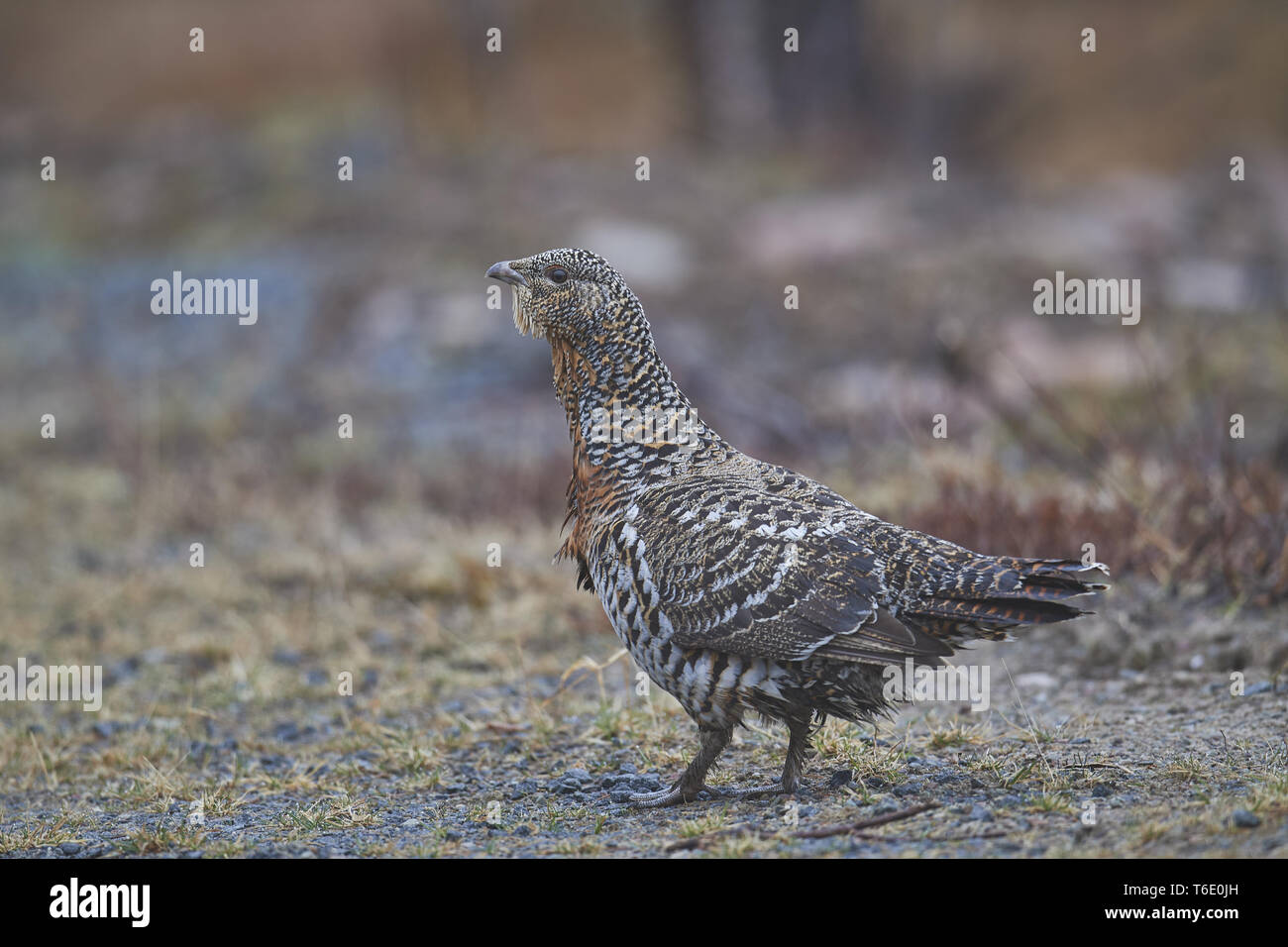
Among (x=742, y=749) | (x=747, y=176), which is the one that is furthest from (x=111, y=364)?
(x=742, y=749)

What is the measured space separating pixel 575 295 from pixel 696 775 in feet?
6.02

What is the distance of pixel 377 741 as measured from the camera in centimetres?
538

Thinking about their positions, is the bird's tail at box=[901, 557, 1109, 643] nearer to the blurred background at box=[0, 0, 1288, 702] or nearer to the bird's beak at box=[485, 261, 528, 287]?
the bird's beak at box=[485, 261, 528, 287]

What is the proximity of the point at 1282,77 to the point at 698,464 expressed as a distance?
765 inches

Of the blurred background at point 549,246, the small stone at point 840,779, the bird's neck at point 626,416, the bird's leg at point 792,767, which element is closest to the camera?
the bird's leg at point 792,767

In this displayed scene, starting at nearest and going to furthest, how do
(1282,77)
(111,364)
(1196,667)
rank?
(1196,667) → (111,364) → (1282,77)

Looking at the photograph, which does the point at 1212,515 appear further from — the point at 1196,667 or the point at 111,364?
the point at 111,364

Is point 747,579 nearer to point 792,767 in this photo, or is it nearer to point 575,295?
point 792,767

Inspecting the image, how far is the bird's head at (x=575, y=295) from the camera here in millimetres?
4934

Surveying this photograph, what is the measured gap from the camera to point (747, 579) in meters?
4.26

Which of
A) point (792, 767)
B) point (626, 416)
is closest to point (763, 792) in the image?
point (792, 767)

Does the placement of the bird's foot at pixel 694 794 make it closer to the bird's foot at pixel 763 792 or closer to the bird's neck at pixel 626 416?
the bird's foot at pixel 763 792

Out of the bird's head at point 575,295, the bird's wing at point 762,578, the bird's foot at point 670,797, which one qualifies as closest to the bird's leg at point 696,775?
the bird's foot at point 670,797

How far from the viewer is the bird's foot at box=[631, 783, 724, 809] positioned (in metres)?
4.46
